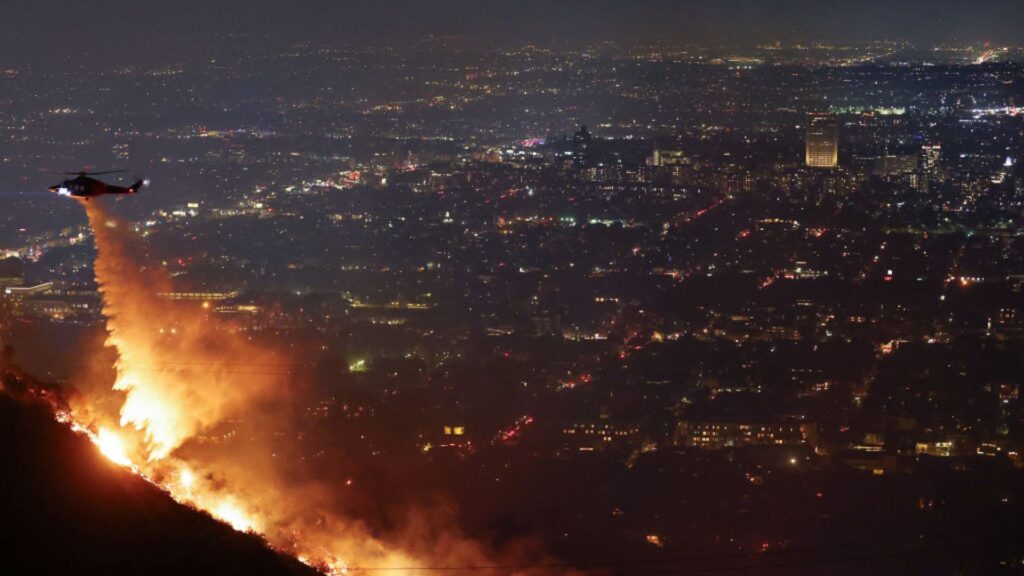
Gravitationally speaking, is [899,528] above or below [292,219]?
below

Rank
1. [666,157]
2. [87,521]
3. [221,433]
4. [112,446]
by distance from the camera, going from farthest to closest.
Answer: [666,157] → [221,433] → [112,446] → [87,521]

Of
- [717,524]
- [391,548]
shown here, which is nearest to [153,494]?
[391,548]

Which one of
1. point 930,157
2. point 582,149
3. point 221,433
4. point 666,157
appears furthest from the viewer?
point 582,149

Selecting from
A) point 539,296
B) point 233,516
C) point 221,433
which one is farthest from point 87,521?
point 539,296

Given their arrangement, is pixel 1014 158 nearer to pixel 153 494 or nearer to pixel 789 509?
pixel 789 509

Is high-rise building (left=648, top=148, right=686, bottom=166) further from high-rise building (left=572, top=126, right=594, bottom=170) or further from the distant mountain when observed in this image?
the distant mountain

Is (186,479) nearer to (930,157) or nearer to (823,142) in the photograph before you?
(823,142)

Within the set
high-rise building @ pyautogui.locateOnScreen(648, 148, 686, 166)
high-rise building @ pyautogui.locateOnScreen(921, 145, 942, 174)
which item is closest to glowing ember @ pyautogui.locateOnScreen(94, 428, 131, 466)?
high-rise building @ pyautogui.locateOnScreen(648, 148, 686, 166)
